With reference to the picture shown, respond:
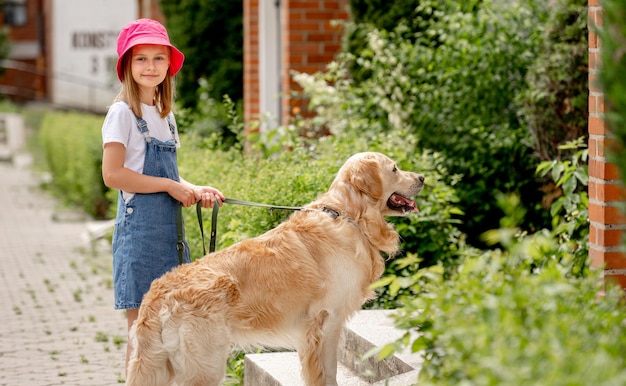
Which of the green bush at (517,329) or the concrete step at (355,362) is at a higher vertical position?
the green bush at (517,329)

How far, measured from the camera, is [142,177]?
15.8 feet

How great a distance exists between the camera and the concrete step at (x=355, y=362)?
15.8 feet

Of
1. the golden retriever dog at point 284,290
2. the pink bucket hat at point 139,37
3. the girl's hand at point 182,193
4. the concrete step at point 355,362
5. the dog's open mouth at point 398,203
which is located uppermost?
the pink bucket hat at point 139,37

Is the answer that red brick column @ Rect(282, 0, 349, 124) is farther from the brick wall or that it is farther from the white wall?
the white wall

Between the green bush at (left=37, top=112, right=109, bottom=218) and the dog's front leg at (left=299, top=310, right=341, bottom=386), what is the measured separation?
9.86 meters

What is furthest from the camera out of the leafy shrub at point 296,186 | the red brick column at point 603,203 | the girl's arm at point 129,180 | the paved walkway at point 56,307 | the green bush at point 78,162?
the green bush at point 78,162

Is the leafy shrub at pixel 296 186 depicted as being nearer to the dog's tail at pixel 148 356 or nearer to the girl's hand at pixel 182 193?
the girl's hand at pixel 182 193

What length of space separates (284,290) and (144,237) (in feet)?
2.96

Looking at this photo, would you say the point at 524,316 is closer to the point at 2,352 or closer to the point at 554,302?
the point at 554,302

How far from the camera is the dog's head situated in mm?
4684

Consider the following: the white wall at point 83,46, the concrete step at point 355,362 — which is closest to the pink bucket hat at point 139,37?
the concrete step at point 355,362

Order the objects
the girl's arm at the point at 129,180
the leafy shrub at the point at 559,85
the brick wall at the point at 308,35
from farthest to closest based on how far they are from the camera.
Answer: the brick wall at the point at 308,35 < the leafy shrub at the point at 559,85 < the girl's arm at the point at 129,180

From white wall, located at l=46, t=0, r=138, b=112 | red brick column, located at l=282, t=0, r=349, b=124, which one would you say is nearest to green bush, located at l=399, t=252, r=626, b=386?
red brick column, located at l=282, t=0, r=349, b=124

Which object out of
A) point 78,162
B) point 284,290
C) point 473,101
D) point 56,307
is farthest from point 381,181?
point 78,162
